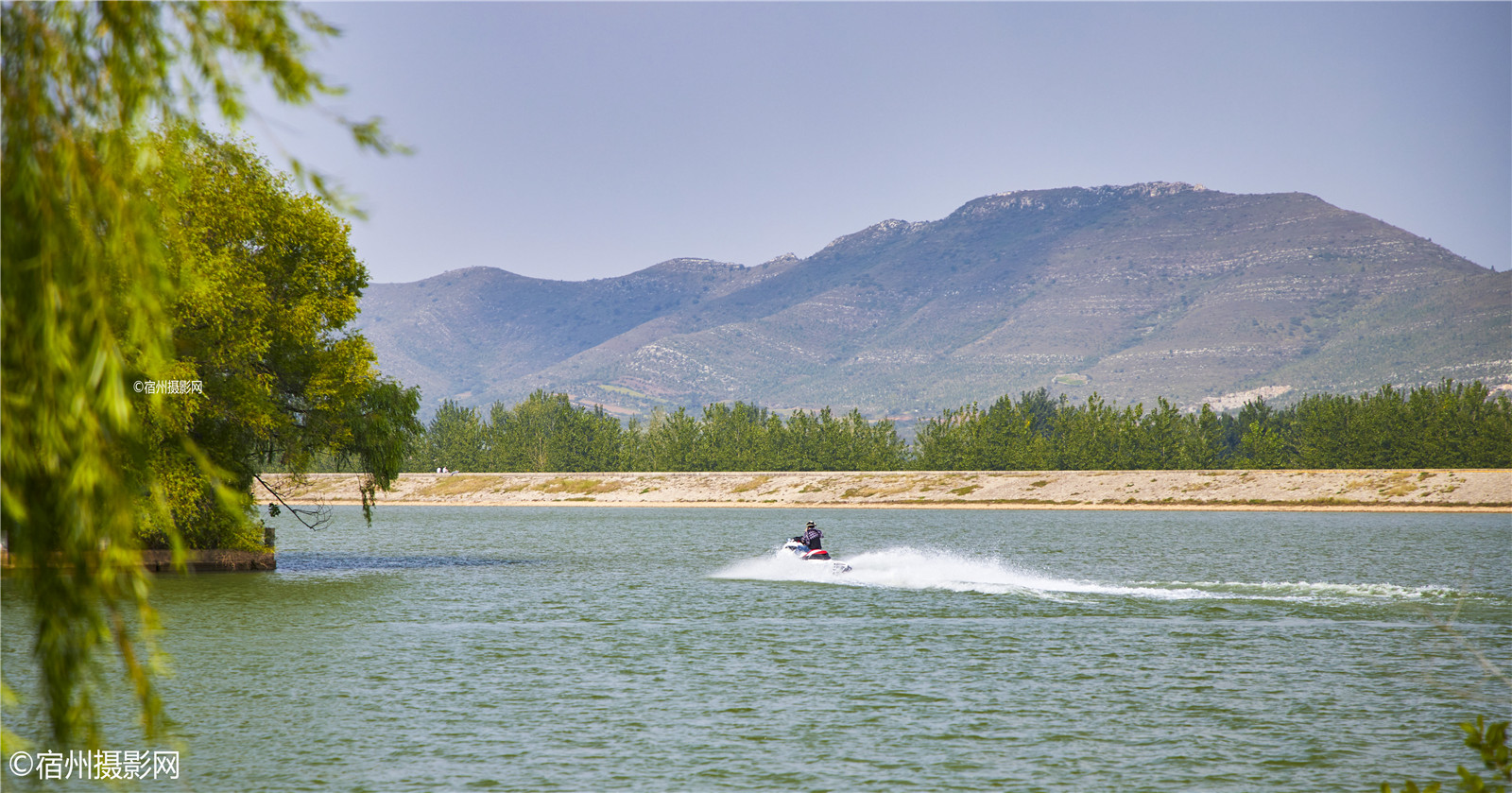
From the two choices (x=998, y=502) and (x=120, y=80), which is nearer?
(x=120, y=80)

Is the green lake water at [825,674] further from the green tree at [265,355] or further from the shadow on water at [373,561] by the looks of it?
the green tree at [265,355]

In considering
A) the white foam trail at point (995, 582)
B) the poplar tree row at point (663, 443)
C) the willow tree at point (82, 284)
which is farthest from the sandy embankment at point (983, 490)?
the willow tree at point (82, 284)

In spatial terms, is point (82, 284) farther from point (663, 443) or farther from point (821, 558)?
point (663, 443)

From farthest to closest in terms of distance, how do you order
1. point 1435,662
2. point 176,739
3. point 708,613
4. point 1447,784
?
point 708,613, point 1435,662, point 176,739, point 1447,784

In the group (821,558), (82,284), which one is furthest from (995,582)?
(82,284)

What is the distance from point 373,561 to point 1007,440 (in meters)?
103

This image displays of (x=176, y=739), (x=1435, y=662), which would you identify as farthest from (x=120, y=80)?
(x=1435, y=662)

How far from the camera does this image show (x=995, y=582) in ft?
164

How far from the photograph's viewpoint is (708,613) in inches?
1610

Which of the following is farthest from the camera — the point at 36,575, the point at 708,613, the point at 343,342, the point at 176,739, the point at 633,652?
the point at 343,342

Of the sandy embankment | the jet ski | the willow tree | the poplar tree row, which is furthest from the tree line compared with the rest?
the willow tree

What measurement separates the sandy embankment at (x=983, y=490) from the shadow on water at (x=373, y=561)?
1842 inches

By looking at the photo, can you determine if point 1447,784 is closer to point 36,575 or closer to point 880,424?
point 36,575

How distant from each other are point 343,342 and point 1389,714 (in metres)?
39.5
